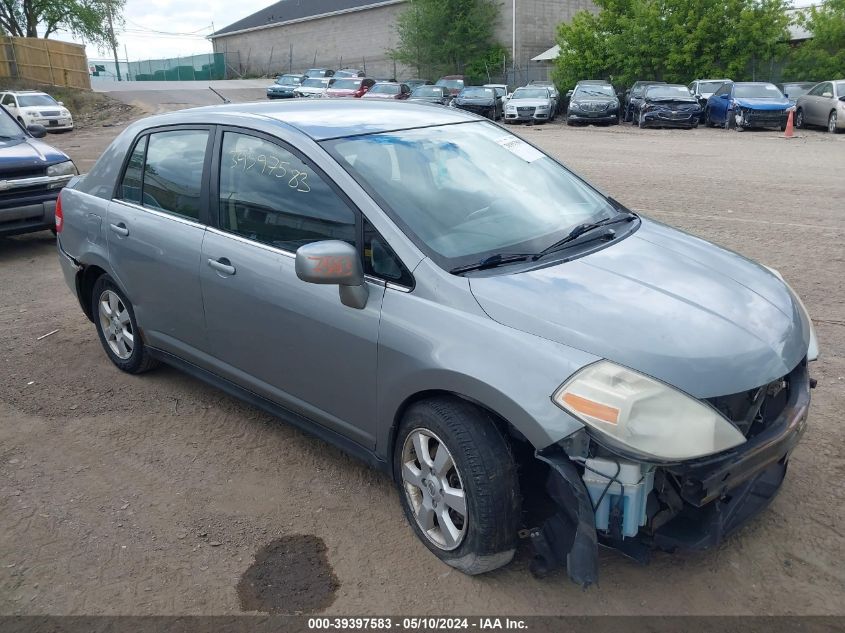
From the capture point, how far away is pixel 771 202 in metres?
9.89

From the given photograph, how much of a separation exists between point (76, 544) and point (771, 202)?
9.26 m

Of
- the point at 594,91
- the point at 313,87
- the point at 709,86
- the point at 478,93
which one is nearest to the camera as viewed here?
the point at 594,91

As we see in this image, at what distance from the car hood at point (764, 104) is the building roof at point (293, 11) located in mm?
36317

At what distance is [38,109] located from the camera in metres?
27.0

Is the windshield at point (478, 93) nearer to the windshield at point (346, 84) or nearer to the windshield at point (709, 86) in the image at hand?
the windshield at point (709, 86)

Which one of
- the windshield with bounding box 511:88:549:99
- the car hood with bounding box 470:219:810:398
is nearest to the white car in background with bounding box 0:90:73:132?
the windshield with bounding box 511:88:549:99

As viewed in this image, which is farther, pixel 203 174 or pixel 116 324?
pixel 116 324

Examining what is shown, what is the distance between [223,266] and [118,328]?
159 centimetres

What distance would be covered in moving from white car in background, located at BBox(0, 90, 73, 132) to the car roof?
2576 cm

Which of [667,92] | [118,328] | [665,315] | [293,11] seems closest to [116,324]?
[118,328]

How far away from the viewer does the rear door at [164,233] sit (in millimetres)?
4051

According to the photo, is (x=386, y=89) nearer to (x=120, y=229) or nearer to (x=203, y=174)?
(x=120, y=229)

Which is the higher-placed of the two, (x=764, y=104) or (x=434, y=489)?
(x=764, y=104)

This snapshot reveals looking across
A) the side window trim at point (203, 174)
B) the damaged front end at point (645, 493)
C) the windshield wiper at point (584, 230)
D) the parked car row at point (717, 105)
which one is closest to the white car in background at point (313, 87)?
the parked car row at point (717, 105)
